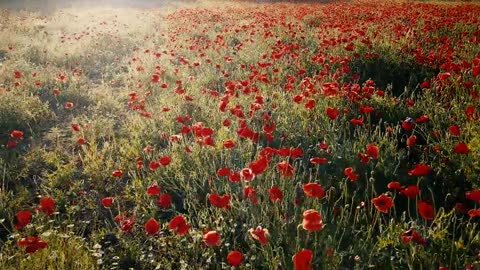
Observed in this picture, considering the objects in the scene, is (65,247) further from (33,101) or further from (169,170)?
(33,101)

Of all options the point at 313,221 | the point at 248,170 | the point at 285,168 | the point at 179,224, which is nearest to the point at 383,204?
the point at 313,221

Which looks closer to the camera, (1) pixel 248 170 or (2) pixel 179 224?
(2) pixel 179 224

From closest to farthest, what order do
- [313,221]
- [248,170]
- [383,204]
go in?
[313,221] < [383,204] < [248,170]

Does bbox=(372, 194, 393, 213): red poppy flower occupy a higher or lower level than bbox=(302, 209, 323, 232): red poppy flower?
lower

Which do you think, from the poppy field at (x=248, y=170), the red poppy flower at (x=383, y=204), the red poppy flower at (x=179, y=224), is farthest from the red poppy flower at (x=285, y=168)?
the red poppy flower at (x=179, y=224)

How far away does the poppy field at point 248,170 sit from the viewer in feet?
7.66

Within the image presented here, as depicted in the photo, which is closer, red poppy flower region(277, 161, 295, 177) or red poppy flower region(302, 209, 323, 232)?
red poppy flower region(302, 209, 323, 232)

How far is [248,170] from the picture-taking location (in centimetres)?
233

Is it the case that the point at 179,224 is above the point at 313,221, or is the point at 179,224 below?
below

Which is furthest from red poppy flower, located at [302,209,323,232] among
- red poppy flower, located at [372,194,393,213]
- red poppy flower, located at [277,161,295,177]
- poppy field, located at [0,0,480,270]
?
red poppy flower, located at [277,161,295,177]

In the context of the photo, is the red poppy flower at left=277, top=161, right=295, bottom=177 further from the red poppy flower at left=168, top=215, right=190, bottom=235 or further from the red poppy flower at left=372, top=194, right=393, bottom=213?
the red poppy flower at left=168, top=215, right=190, bottom=235

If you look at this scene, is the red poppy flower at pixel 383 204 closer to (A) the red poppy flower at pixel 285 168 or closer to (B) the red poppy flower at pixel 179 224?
(A) the red poppy flower at pixel 285 168

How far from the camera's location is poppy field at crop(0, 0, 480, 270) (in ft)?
7.66

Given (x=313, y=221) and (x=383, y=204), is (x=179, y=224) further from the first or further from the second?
(x=383, y=204)
